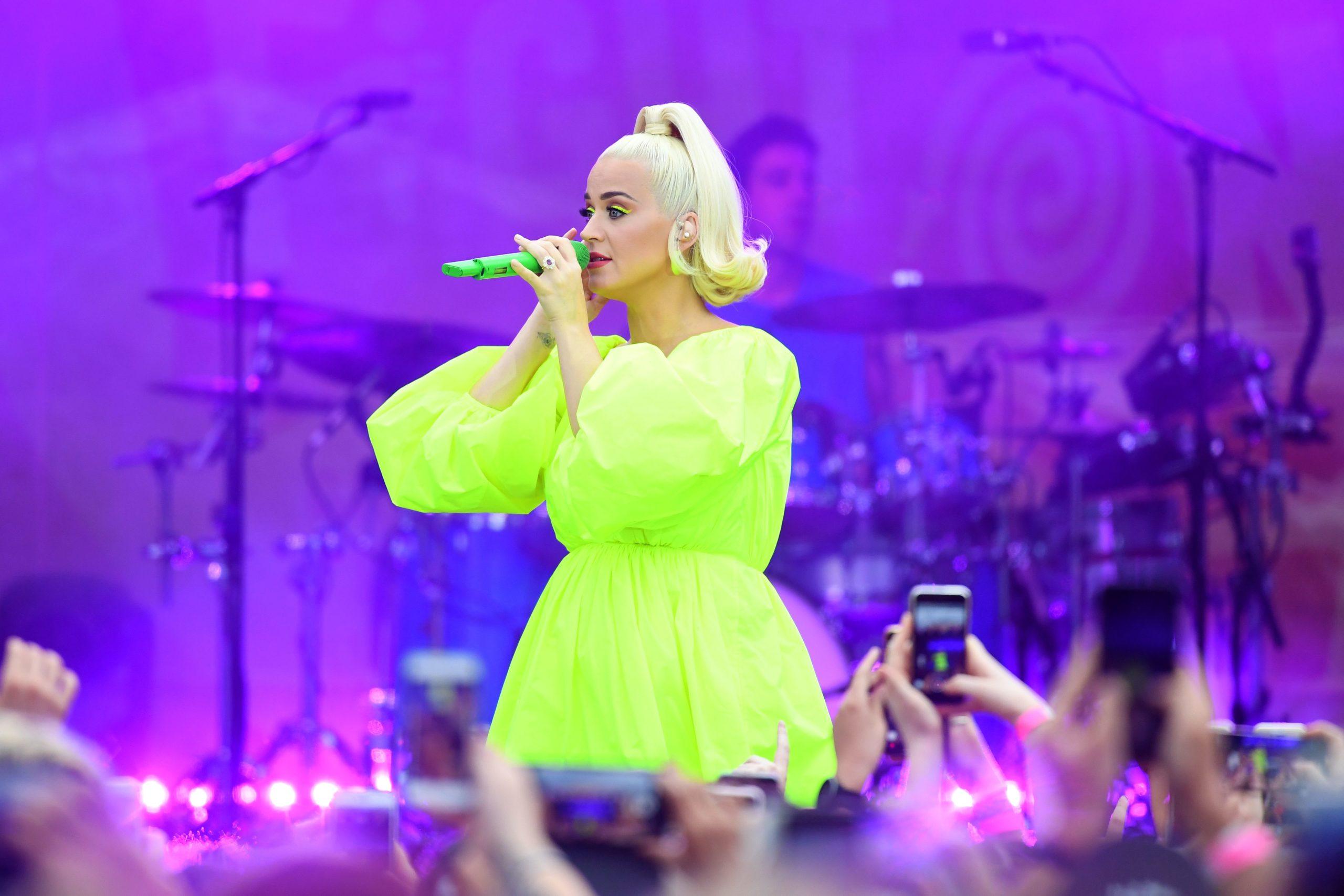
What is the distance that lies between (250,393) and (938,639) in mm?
3886

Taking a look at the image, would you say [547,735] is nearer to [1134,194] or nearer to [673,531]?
[673,531]

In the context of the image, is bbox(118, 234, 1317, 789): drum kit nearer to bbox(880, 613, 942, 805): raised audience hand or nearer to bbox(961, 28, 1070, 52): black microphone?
bbox(961, 28, 1070, 52): black microphone

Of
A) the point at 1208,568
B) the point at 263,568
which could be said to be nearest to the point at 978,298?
the point at 1208,568

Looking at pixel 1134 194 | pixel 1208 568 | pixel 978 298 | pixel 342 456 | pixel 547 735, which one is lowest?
pixel 547 735

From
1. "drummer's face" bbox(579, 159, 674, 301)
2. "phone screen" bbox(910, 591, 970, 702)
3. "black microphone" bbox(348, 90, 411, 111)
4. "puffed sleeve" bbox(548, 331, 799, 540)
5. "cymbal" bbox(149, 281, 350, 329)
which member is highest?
"black microphone" bbox(348, 90, 411, 111)

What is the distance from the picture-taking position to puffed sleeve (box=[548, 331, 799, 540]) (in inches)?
75.7

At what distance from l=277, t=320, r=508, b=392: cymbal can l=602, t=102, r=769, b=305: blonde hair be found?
111 inches

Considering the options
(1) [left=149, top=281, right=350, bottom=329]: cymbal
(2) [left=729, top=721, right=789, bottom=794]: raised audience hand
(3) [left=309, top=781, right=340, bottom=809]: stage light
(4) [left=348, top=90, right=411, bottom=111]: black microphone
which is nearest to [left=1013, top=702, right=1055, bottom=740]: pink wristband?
(2) [left=729, top=721, right=789, bottom=794]: raised audience hand

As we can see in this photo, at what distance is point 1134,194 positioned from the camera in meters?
5.25

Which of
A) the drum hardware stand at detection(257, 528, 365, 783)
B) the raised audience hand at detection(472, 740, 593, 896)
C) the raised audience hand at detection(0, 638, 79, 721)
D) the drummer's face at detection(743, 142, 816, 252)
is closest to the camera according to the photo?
the raised audience hand at detection(472, 740, 593, 896)

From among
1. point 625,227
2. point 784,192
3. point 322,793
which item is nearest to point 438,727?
point 625,227

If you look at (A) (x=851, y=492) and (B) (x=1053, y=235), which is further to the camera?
(B) (x=1053, y=235)

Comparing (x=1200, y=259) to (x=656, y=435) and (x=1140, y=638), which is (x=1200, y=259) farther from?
(x=1140, y=638)

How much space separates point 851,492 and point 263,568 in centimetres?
203
